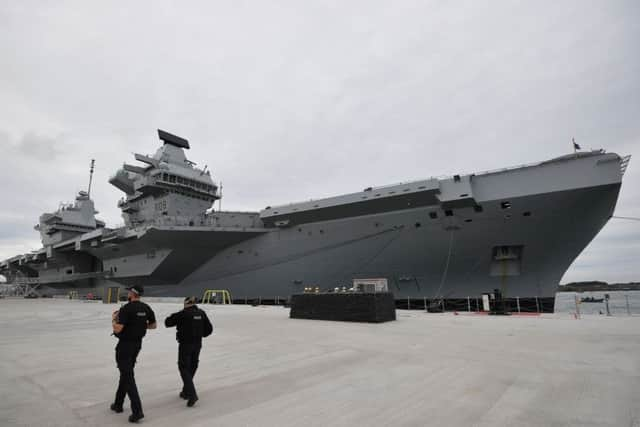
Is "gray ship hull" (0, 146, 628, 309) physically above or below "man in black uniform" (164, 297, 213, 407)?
above

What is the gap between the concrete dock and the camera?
285 cm

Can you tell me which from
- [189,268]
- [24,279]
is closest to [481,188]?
[189,268]

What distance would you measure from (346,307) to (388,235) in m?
9.88

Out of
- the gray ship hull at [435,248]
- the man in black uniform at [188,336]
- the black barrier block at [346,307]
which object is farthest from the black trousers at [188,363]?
the gray ship hull at [435,248]

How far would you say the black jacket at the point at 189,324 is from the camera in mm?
3461

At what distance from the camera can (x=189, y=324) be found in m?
3.51

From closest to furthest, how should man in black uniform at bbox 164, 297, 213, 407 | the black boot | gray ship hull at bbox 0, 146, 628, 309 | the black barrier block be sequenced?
1. the black boot
2. man in black uniform at bbox 164, 297, 213, 407
3. the black barrier block
4. gray ship hull at bbox 0, 146, 628, 309

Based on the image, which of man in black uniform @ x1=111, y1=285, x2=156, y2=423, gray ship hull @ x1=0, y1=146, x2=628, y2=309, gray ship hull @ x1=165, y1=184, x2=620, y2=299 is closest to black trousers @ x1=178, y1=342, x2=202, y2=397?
man in black uniform @ x1=111, y1=285, x2=156, y2=423

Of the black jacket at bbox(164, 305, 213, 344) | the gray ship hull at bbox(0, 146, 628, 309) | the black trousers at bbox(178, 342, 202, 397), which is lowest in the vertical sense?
the black trousers at bbox(178, 342, 202, 397)

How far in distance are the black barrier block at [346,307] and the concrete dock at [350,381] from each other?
262 cm

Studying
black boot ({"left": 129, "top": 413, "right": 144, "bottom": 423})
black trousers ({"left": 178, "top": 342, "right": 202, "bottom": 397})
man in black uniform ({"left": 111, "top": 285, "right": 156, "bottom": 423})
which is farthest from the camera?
black trousers ({"left": 178, "top": 342, "right": 202, "bottom": 397})

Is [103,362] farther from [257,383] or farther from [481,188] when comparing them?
[481,188]

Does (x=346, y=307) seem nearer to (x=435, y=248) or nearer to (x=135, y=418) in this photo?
(x=135, y=418)

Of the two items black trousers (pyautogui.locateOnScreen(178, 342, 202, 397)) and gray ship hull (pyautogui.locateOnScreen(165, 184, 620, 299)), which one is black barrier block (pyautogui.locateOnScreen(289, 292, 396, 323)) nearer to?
black trousers (pyautogui.locateOnScreen(178, 342, 202, 397))
